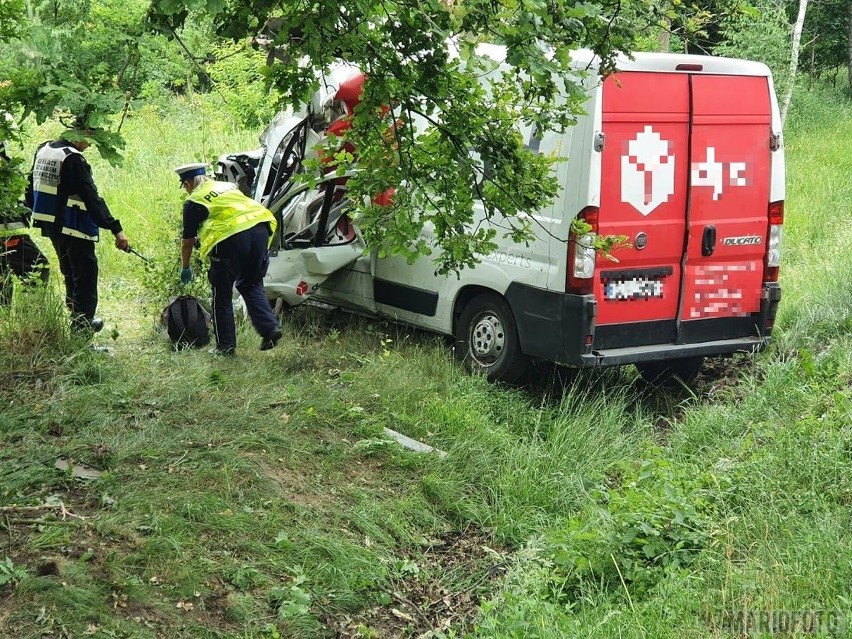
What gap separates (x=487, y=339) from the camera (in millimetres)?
7215

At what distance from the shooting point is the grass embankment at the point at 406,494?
4055mm

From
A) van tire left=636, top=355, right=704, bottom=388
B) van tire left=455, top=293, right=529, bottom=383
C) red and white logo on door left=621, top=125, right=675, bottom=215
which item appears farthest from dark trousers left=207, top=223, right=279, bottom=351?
van tire left=636, top=355, right=704, bottom=388

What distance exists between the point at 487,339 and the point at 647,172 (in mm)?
1654

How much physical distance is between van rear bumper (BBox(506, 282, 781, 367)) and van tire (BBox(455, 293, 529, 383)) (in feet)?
0.52

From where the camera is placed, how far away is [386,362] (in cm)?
728

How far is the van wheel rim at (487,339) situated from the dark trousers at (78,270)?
3.00m

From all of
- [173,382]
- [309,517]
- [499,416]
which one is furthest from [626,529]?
[173,382]

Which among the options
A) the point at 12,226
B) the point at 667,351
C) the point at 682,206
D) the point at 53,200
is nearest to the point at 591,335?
the point at 667,351

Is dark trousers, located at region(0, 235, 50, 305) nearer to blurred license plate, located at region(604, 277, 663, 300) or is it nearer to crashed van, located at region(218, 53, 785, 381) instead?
crashed van, located at region(218, 53, 785, 381)

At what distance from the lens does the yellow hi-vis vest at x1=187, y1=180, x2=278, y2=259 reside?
24.0 ft

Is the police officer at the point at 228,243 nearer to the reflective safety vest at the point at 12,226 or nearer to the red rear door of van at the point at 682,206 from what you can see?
the reflective safety vest at the point at 12,226

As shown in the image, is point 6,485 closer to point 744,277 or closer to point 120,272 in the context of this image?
point 744,277

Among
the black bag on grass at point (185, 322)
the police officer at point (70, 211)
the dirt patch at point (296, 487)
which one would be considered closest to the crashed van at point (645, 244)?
the black bag on grass at point (185, 322)

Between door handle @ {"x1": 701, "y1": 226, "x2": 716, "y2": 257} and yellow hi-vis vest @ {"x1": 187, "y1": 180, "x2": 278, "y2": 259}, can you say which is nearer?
door handle @ {"x1": 701, "y1": 226, "x2": 716, "y2": 257}
